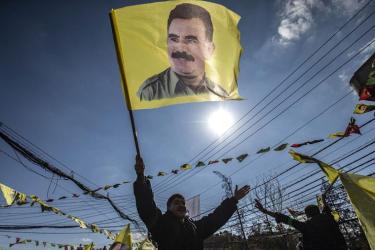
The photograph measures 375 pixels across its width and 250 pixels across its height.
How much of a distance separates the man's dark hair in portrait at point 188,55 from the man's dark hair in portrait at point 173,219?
136cm

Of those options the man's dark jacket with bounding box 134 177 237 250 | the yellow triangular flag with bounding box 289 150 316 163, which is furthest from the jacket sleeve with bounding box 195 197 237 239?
the yellow triangular flag with bounding box 289 150 316 163

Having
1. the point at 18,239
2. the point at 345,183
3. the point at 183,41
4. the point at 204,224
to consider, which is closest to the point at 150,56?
the point at 183,41

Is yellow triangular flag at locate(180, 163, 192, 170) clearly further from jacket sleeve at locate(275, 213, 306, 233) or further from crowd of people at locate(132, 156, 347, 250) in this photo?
crowd of people at locate(132, 156, 347, 250)

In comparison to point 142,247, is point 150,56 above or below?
above

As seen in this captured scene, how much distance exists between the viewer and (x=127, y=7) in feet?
12.4

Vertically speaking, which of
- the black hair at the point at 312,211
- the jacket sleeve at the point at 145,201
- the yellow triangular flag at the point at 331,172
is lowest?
the jacket sleeve at the point at 145,201

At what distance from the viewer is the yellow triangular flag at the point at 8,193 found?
30.7 ft

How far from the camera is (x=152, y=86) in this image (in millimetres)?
3463

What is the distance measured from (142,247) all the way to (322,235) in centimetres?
348

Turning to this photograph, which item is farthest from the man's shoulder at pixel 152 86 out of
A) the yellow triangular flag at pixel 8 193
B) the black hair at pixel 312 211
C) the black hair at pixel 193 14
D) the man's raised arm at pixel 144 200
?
the yellow triangular flag at pixel 8 193

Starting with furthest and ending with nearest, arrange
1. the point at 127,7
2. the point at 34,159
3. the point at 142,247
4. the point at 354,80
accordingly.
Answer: the point at 354,80 < the point at 34,159 < the point at 142,247 < the point at 127,7

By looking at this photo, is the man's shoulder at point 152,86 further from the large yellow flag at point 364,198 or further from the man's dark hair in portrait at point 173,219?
the large yellow flag at point 364,198

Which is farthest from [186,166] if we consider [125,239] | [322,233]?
[322,233]

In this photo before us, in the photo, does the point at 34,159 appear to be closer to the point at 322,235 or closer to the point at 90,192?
the point at 90,192
